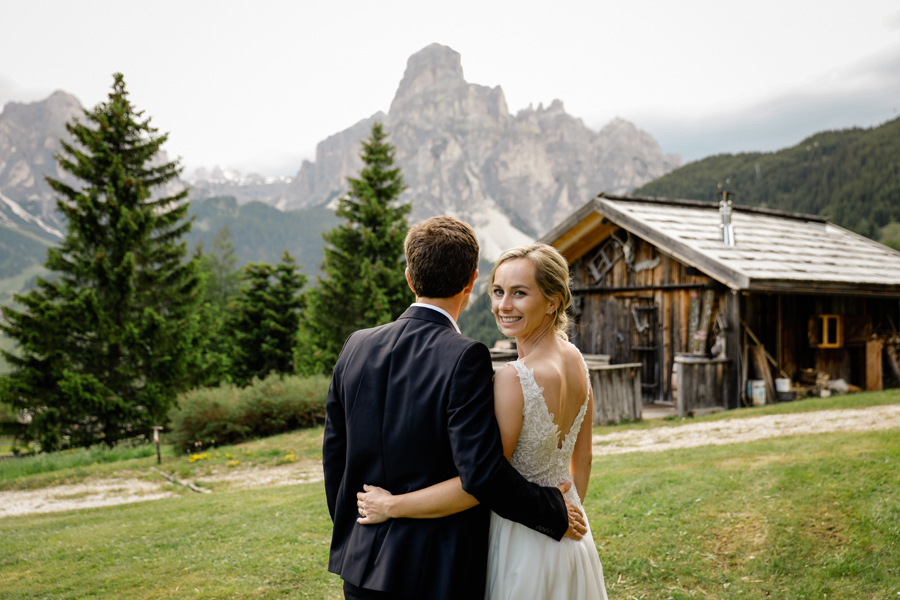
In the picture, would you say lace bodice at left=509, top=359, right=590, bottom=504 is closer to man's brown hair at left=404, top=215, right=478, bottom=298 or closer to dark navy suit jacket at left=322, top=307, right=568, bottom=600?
dark navy suit jacket at left=322, top=307, right=568, bottom=600

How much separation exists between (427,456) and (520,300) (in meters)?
0.78

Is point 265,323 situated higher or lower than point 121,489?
higher

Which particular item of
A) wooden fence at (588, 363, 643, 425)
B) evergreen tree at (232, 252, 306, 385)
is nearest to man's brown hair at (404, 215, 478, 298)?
wooden fence at (588, 363, 643, 425)

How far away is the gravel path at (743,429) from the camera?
941 cm

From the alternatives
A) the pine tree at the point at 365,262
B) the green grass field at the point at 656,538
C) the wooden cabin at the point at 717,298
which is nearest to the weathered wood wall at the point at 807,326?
the wooden cabin at the point at 717,298

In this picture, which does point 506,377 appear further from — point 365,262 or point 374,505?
point 365,262

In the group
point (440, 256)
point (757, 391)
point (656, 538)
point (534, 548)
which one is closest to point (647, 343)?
point (757, 391)

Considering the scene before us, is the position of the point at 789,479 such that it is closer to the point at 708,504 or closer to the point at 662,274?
the point at 708,504

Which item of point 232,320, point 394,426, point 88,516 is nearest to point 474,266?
point 394,426

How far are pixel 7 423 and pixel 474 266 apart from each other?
21328 mm

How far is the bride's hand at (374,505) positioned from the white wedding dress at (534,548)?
1.67 ft

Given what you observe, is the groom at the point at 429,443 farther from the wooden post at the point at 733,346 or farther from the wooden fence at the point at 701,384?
the wooden post at the point at 733,346

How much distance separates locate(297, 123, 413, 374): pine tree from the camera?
24297 millimetres

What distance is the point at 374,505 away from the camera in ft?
7.21
